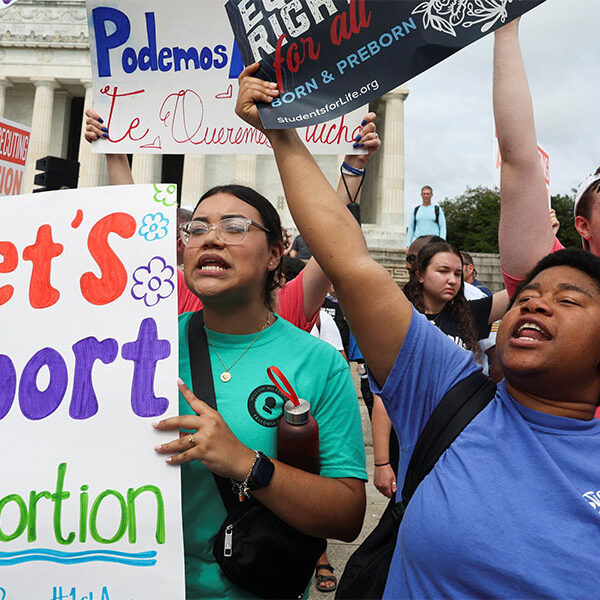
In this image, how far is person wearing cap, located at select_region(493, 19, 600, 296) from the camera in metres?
1.88

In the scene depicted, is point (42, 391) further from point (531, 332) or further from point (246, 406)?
point (531, 332)

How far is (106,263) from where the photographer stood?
1.87m

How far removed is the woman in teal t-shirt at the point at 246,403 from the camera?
1.65m

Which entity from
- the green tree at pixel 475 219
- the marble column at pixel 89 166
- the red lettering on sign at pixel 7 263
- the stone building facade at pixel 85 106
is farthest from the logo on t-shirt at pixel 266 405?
the green tree at pixel 475 219

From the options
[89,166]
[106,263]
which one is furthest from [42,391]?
[89,166]

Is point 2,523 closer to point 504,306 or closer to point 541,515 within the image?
point 541,515

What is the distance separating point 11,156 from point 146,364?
549 cm

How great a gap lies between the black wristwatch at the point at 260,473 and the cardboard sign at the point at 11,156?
5.62 meters

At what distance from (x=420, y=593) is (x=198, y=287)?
3.59 ft

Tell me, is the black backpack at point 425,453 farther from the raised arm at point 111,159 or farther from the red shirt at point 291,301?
the raised arm at point 111,159

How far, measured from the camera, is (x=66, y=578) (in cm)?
159

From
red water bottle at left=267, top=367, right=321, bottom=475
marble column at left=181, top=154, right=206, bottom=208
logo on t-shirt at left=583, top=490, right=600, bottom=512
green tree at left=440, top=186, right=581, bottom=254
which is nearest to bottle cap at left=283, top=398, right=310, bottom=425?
red water bottle at left=267, top=367, right=321, bottom=475

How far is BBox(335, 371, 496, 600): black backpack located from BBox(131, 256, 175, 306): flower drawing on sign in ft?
2.86

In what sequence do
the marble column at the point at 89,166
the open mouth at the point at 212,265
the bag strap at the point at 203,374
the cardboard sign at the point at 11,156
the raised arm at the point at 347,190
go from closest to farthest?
the bag strap at the point at 203,374 → the open mouth at the point at 212,265 → the raised arm at the point at 347,190 → the cardboard sign at the point at 11,156 → the marble column at the point at 89,166
